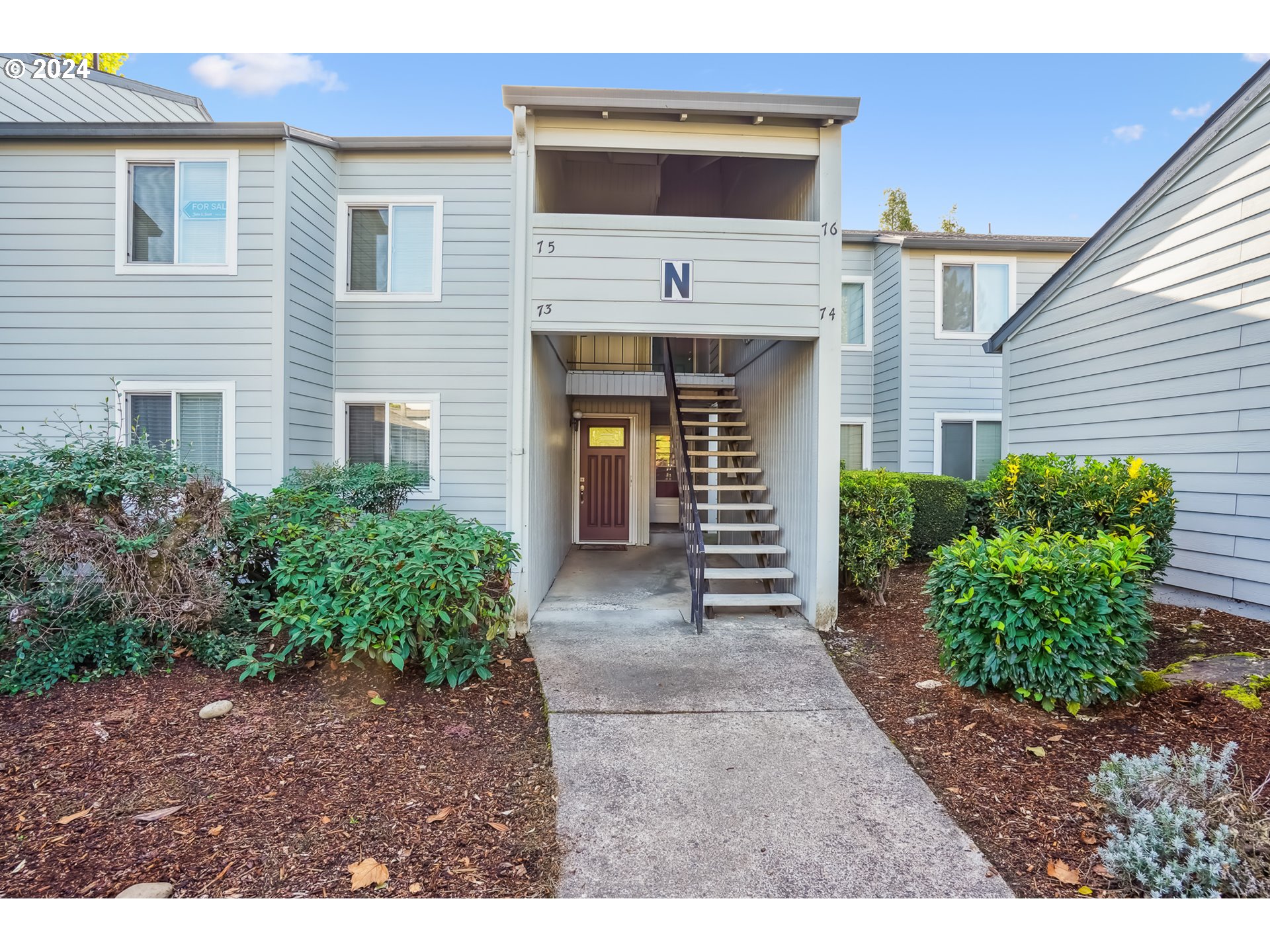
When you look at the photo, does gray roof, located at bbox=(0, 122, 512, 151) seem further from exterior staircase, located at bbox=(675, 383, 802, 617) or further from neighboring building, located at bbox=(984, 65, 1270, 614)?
neighboring building, located at bbox=(984, 65, 1270, 614)

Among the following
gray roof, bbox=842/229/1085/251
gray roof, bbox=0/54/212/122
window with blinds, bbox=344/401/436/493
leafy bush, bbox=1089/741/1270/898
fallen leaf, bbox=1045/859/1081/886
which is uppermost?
gray roof, bbox=0/54/212/122

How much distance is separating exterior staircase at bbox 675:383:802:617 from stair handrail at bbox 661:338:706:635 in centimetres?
10

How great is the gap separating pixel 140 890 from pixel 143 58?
10.4 m

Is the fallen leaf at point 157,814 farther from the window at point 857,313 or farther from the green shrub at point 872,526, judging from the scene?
the window at point 857,313

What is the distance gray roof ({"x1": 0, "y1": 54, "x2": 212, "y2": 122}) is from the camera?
26.9 ft

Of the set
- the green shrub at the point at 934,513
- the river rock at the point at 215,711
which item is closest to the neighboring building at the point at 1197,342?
the green shrub at the point at 934,513

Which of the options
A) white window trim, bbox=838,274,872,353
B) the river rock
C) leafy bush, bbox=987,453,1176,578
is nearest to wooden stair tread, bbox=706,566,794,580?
leafy bush, bbox=987,453,1176,578

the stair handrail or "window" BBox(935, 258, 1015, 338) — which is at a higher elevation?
"window" BBox(935, 258, 1015, 338)

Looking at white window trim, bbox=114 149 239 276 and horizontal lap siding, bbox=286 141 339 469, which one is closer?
white window trim, bbox=114 149 239 276

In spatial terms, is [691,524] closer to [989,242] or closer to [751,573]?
[751,573]

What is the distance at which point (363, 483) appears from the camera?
21.5 feet

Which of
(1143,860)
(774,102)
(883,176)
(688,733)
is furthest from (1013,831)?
(883,176)

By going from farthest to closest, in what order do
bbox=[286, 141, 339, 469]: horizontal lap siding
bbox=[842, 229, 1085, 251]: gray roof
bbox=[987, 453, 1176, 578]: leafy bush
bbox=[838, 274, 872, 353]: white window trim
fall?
bbox=[838, 274, 872, 353]: white window trim
bbox=[842, 229, 1085, 251]: gray roof
bbox=[286, 141, 339, 469]: horizontal lap siding
bbox=[987, 453, 1176, 578]: leafy bush

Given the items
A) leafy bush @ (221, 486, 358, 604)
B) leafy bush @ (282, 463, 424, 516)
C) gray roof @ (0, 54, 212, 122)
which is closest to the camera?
leafy bush @ (221, 486, 358, 604)
